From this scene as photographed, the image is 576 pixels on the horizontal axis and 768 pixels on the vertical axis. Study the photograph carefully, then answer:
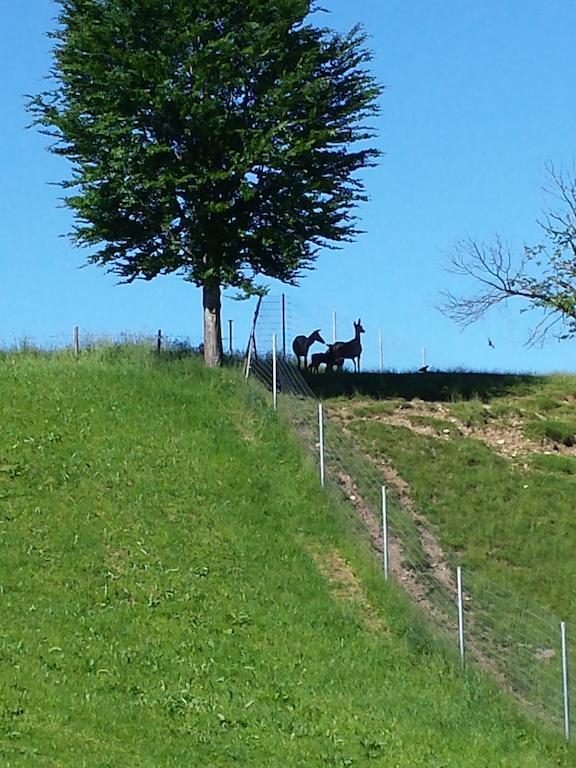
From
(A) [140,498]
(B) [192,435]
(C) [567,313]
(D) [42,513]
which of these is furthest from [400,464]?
(C) [567,313]

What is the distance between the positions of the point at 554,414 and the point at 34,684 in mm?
17212

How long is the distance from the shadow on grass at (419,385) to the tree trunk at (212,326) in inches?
82.6

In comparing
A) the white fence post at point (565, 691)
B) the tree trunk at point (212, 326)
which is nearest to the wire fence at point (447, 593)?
the white fence post at point (565, 691)

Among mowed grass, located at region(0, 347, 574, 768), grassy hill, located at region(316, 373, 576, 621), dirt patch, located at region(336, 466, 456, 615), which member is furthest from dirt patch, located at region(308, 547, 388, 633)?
grassy hill, located at region(316, 373, 576, 621)

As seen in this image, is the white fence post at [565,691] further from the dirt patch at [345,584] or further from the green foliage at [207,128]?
the green foliage at [207,128]

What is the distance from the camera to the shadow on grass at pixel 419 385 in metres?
30.7

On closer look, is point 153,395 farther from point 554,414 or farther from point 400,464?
point 554,414

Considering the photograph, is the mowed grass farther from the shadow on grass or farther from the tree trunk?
the shadow on grass

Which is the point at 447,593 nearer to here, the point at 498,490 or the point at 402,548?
the point at 402,548

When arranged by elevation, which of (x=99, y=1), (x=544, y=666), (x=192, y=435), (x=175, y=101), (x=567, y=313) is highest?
(x=99, y=1)

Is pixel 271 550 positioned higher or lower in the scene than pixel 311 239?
lower

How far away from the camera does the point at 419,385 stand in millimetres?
31828

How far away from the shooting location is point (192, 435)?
25.4 meters

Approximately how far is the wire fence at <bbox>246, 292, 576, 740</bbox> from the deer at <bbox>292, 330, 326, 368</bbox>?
5.86m
